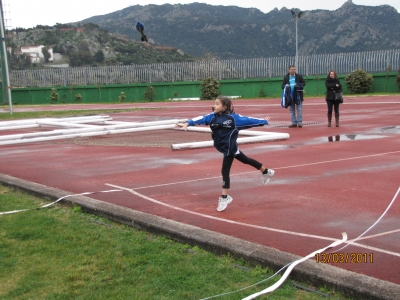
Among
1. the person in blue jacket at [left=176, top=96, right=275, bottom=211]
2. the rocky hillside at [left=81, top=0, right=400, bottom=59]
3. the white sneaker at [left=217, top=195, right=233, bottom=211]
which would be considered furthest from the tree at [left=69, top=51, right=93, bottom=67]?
the white sneaker at [left=217, top=195, right=233, bottom=211]

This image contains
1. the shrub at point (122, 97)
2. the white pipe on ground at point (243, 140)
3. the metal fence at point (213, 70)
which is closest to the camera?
the white pipe on ground at point (243, 140)

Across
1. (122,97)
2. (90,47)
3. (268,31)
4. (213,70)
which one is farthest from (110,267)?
(268,31)

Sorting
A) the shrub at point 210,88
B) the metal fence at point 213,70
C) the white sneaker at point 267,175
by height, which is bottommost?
the shrub at point 210,88

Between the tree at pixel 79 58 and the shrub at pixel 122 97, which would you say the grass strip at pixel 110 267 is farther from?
the tree at pixel 79 58

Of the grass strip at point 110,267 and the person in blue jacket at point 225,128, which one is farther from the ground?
the person in blue jacket at point 225,128

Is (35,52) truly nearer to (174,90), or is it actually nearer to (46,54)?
(46,54)

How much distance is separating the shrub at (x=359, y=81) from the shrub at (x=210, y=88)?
9037mm

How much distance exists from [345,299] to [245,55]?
97.5 meters

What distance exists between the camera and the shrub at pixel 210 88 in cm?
4025

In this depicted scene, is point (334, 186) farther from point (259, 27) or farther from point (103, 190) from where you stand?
point (259, 27)

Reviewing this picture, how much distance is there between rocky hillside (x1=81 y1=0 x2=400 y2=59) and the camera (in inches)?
3814

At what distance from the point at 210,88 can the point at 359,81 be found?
10100 mm
